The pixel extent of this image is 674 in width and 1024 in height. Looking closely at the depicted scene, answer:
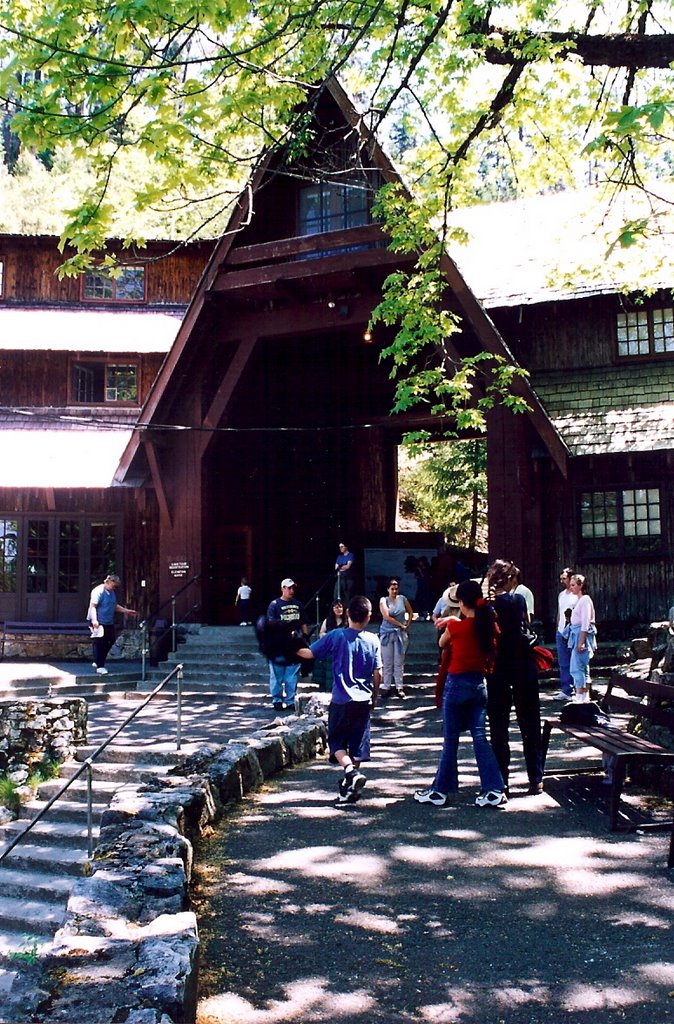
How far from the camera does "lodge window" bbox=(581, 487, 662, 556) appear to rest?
17.5 m

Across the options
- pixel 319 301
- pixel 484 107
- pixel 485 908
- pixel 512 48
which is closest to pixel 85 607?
pixel 319 301

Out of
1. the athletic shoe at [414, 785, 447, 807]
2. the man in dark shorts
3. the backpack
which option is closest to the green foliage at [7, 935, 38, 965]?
the man in dark shorts

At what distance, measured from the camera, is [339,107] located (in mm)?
17484

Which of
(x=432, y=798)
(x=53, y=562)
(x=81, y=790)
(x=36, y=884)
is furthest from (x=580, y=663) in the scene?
(x=53, y=562)

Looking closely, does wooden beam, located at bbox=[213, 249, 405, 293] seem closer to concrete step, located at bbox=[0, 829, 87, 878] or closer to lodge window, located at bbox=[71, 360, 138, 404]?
lodge window, located at bbox=[71, 360, 138, 404]

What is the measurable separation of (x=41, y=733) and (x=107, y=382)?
12513mm

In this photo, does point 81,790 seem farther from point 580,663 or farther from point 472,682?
point 580,663

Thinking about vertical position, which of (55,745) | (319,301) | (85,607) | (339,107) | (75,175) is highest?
(75,175)

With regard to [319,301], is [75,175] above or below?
above

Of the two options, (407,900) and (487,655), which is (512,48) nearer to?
(487,655)

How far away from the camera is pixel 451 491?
1293 inches

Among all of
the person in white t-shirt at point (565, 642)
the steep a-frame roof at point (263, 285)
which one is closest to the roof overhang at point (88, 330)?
the steep a-frame roof at point (263, 285)

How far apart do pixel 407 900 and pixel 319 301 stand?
47.2 ft

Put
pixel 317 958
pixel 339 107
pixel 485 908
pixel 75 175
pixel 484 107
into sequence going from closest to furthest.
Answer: pixel 317 958, pixel 485 908, pixel 484 107, pixel 339 107, pixel 75 175
